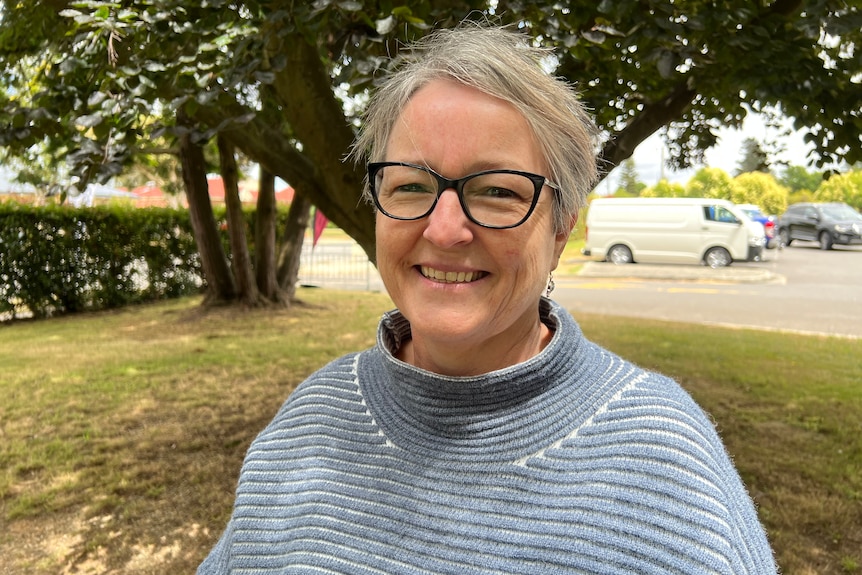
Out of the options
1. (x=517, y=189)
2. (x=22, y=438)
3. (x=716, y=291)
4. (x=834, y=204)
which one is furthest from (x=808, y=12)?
(x=834, y=204)

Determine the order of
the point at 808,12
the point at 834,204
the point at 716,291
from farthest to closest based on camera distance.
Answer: the point at 834,204 < the point at 716,291 < the point at 808,12

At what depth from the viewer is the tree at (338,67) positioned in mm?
2244

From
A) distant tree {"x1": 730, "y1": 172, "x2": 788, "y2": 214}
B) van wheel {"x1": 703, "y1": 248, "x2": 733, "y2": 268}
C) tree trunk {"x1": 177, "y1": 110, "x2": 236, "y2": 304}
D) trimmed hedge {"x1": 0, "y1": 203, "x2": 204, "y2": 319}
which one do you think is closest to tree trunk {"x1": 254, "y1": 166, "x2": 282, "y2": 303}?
tree trunk {"x1": 177, "y1": 110, "x2": 236, "y2": 304}

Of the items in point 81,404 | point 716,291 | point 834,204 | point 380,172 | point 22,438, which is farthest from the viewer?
point 834,204

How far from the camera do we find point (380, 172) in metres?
1.22

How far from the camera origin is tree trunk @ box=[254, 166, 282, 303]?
9.93 meters

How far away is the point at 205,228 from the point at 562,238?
895 centimetres

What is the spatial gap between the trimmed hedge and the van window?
14.1 m

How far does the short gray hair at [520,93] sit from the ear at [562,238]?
0.02m

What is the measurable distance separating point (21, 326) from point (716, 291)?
13692 millimetres

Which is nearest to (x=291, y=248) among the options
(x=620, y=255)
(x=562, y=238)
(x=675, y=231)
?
(x=562, y=238)

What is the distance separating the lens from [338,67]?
292 cm

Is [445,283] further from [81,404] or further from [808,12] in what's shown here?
[81,404]

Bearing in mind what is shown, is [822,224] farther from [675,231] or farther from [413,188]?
[413,188]
